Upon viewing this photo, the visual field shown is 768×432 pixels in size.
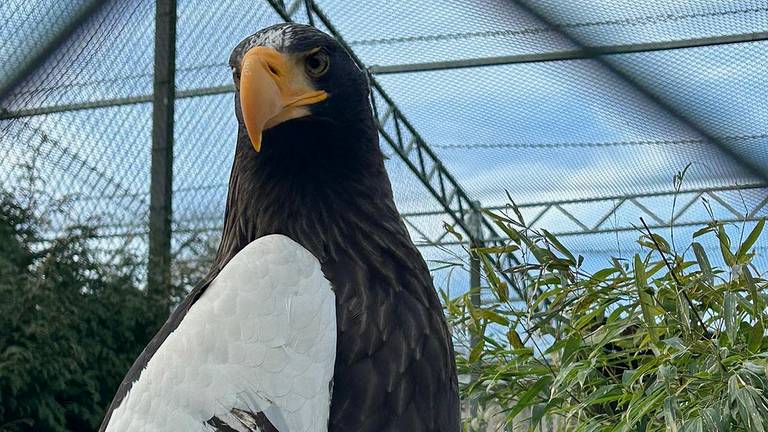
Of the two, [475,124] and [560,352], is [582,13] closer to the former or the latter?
[475,124]

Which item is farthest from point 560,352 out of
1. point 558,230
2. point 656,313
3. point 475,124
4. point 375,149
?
point 558,230

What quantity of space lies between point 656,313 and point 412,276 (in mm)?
905

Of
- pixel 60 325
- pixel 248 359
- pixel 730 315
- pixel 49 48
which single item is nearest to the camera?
pixel 248 359

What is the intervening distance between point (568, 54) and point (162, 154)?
6.89 ft

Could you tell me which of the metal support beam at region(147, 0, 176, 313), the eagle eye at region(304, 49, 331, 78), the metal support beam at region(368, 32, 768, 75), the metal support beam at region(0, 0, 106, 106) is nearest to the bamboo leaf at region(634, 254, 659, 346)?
the eagle eye at region(304, 49, 331, 78)

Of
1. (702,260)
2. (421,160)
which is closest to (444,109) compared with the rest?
(421,160)

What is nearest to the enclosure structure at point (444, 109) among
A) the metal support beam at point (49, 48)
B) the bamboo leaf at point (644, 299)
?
the metal support beam at point (49, 48)

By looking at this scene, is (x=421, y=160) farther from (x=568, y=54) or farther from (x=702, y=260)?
(x=702, y=260)

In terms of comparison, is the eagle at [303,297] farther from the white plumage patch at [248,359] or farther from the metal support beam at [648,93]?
the metal support beam at [648,93]

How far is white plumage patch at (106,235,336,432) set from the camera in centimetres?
120

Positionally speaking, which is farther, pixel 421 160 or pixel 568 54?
pixel 421 160

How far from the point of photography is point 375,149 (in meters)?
1.51

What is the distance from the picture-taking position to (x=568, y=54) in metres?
4.30

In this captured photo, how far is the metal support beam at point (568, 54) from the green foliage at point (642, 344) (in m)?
1.98
